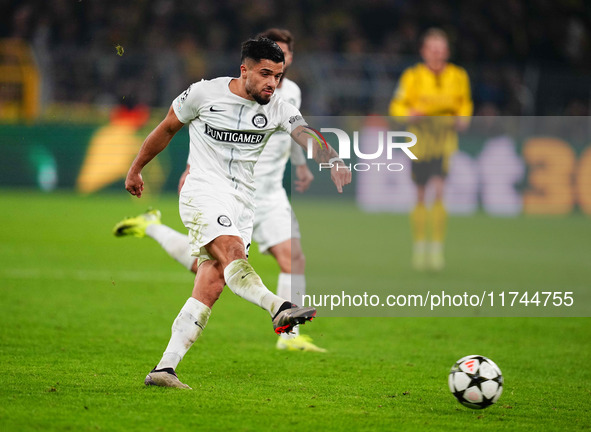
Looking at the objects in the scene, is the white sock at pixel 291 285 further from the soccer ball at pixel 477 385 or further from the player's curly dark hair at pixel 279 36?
the soccer ball at pixel 477 385

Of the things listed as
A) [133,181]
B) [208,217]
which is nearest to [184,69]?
[133,181]

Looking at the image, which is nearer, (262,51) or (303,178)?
(262,51)

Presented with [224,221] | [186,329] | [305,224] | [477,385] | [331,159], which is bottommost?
[477,385]

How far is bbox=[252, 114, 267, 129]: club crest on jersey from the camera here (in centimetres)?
509

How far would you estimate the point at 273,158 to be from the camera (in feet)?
22.2

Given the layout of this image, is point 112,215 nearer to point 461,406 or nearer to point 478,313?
point 478,313

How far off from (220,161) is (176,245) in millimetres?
1639

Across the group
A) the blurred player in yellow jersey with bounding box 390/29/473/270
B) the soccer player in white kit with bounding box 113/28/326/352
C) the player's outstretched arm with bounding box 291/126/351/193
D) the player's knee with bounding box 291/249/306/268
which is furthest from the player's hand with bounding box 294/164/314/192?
the blurred player in yellow jersey with bounding box 390/29/473/270

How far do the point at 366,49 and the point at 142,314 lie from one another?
1548 centimetres

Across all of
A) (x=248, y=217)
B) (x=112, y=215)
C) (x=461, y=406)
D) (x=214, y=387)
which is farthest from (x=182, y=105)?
(x=112, y=215)

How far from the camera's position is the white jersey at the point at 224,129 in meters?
5.05

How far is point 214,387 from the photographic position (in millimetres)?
4926

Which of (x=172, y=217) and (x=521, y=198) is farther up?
(x=521, y=198)

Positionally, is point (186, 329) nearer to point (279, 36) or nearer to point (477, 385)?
point (477, 385)
